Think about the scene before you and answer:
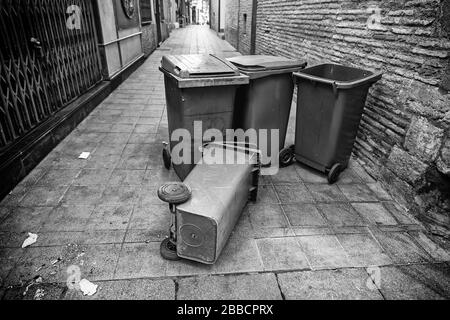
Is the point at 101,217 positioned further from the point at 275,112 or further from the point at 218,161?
the point at 275,112

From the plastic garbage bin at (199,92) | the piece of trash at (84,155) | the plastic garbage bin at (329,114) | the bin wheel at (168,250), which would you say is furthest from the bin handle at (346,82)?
the piece of trash at (84,155)

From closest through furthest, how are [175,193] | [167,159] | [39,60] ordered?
[175,193] < [167,159] < [39,60]

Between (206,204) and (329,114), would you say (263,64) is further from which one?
(206,204)

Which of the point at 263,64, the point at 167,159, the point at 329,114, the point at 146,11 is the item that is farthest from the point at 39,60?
the point at 146,11

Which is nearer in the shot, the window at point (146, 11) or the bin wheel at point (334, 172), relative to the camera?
the bin wheel at point (334, 172)

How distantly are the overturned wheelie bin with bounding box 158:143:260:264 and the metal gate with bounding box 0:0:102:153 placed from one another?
104 inches

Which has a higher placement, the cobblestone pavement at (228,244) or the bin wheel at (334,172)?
the bin wheel at (334,172)

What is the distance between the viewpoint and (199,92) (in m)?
3.04

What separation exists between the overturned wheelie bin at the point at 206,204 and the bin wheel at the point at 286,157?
1.17 metres

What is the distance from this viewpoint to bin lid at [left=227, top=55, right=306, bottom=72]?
11.2 feet

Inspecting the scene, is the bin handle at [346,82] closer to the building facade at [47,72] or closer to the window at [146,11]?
the building facade at [47,72]

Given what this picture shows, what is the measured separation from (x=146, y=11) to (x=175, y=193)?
1263 centimetres

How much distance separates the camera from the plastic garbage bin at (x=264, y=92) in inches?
136

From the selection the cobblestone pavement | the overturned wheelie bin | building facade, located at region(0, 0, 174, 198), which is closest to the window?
building facade, located at region(0, 0, 174, 198)
